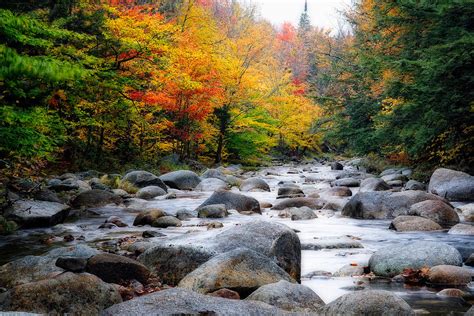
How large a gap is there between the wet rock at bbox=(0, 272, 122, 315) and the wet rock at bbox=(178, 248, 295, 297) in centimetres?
95

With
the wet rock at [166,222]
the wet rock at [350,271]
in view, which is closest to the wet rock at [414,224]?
the wet rock at [350,271]

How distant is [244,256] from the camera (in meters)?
5.48

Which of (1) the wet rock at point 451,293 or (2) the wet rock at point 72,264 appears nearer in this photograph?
(2) the wet rock at point 72,264

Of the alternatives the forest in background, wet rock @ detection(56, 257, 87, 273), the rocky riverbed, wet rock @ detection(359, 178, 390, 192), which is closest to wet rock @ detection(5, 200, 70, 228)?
the rocky riverbed

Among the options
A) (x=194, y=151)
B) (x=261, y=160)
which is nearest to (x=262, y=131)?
(x=261, y=160)

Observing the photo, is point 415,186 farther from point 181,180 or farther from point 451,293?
point 451,293

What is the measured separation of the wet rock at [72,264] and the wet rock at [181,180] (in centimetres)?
1400

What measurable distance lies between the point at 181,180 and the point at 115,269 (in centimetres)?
1405

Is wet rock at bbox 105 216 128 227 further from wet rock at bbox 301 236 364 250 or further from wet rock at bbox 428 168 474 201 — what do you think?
wet rock at bbox 428 168 474 201

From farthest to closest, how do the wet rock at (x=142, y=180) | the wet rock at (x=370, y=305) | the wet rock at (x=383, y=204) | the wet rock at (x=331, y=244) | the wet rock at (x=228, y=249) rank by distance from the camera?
the wet rock at (x=142, y=180) → the wet rock at (x=383, y=204) → the wet rock at (x=331, y=244) → the wet rock at (x=228, y=249) → the wet rock at (x=370, y=305)

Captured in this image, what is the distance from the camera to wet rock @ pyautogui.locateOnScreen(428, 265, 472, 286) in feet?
19.7

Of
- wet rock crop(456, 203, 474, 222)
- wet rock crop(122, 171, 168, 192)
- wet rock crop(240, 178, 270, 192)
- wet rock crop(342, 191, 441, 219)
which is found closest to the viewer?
wet rock crop(456, 203, 474, 222)

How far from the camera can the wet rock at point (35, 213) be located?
32.5 ft

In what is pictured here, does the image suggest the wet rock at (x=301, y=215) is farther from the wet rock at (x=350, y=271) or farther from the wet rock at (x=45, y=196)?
A: the wet rock at (x=45, y=196)
